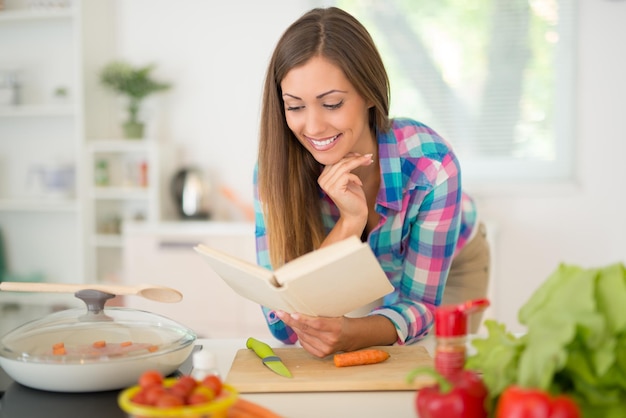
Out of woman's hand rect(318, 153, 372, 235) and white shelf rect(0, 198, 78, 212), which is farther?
white shelf rect(0, 198, 78, 212)

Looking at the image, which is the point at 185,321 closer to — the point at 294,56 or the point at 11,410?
the point at 294,56

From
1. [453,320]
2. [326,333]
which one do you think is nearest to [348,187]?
[326,333]

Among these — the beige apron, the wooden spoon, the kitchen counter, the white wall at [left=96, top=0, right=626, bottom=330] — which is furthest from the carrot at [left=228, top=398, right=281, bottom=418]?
the white wall at [left=96, top=0, right=626, bottom=330]

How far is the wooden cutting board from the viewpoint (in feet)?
3.52

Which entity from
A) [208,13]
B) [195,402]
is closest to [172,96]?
[208,13]

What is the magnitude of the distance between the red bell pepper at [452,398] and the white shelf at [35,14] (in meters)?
3.67

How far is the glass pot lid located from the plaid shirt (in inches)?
17.9

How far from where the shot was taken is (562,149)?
3.82 meters

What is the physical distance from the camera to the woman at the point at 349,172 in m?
1.48

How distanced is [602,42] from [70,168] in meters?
3.07

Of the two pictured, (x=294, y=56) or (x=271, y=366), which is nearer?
(x=271, y=366)

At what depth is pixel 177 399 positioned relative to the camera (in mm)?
746

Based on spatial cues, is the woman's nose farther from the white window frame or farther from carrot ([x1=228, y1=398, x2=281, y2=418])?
the white window frame

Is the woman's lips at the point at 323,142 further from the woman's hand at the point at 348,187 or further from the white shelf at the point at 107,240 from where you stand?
the white shelf at the point at 107,240
